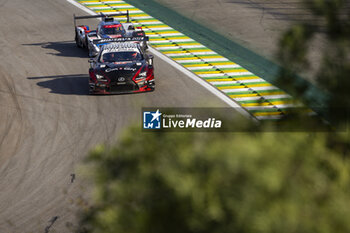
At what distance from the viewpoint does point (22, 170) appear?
1324cm

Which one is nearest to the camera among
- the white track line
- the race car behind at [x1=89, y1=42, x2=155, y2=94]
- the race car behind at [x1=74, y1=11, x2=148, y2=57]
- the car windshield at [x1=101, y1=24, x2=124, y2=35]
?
the white track line

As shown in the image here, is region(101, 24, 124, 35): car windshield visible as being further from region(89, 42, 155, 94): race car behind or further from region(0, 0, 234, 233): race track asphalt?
region(89, 42, 155, 94): race car behind

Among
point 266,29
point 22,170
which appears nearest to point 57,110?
point 22,170

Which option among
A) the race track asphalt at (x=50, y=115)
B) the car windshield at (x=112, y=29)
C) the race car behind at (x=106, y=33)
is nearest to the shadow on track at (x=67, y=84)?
the race track asphalt at (x=50, y=115)

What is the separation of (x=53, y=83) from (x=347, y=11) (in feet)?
55.4

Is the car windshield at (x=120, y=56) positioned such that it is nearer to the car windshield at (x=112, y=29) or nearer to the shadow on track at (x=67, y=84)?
the shadow on track at (x=67, y=84)

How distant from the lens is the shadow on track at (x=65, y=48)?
23.2 meters

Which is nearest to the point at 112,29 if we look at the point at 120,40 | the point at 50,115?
the point at 120,40

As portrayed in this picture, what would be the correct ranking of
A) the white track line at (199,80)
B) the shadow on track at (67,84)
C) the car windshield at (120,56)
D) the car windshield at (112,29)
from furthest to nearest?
the car windshield at (112,29) → the shadow on track at (67,84) → the car windshield at (120,56) → the white track line at (199,80)

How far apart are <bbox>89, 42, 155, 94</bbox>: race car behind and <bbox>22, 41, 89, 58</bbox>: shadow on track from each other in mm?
4850

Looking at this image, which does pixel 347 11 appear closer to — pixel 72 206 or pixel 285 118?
pixel 285 118

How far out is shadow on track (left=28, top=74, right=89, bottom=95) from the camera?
1894 cm

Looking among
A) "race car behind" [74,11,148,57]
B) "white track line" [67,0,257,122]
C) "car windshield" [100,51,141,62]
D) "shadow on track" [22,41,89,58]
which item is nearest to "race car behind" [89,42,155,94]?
"car windshield" [100,51,141,62]

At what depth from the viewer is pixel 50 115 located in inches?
661
